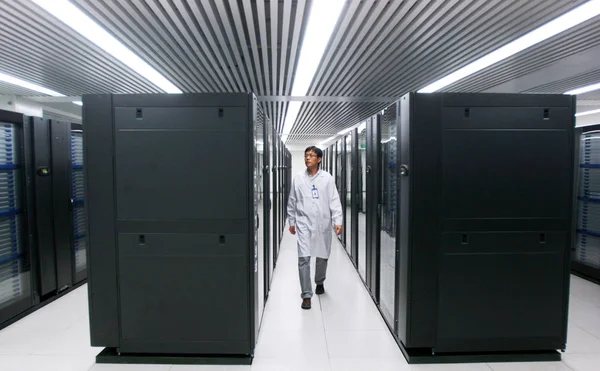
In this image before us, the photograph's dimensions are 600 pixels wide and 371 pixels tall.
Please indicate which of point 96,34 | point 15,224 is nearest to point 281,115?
point 96,34

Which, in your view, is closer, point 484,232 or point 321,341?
point 484,232

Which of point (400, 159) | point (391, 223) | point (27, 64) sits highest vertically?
point (27, 64)

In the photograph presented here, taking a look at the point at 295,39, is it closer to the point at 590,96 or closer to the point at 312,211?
the point at 312,211

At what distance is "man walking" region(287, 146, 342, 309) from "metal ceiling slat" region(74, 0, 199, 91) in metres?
2.25

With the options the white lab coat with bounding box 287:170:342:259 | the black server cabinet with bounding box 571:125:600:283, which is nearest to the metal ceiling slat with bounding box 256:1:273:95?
the white lab coat with bounding box 287:170:342:259

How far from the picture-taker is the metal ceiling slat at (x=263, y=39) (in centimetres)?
284

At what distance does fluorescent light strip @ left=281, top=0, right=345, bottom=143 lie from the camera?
2.83m

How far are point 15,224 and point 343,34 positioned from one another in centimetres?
389

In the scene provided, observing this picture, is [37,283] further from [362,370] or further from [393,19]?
[393,19]

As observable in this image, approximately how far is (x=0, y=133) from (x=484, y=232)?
403cm

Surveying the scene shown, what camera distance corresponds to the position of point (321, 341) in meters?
2.31

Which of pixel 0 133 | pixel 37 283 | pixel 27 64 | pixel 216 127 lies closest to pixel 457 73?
pixel 216 127

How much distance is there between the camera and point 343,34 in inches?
137

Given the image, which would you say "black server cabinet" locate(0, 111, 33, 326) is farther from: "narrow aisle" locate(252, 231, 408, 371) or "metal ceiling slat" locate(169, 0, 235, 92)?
"narrow aisle" locate(252, 231, 408, 371)
